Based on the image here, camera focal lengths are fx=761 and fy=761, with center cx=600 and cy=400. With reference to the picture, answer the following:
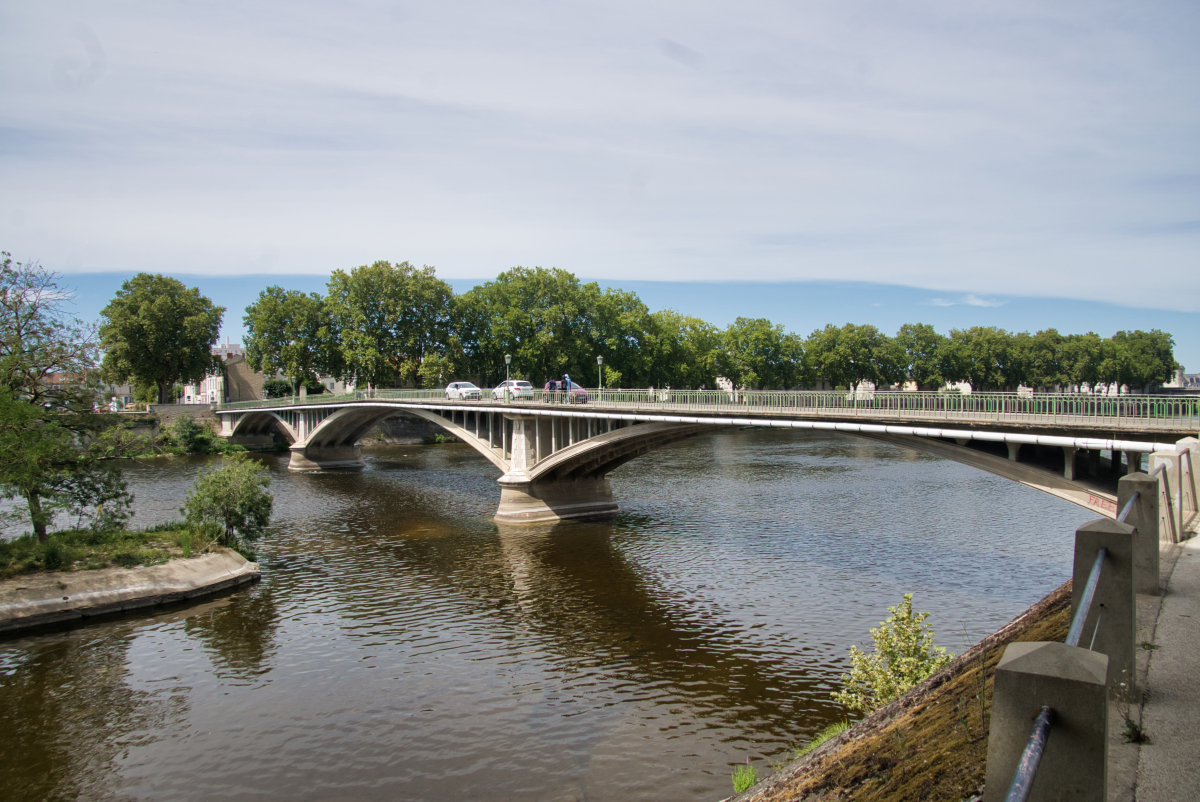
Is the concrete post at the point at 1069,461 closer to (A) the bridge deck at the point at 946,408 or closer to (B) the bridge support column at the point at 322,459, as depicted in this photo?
(A) the bridge deck at the point at 946,408

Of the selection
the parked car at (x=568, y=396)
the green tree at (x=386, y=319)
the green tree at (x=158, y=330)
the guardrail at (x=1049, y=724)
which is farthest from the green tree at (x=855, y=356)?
the guardrail at (x=1049, y=724)

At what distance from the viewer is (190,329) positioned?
83.0 meters

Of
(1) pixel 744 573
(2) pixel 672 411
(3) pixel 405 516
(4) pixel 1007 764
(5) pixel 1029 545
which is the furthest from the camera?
(3) pixel 405 516

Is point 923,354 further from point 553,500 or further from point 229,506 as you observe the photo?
point 229,506

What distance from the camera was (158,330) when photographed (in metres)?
81.9

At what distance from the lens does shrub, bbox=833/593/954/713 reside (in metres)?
12.6

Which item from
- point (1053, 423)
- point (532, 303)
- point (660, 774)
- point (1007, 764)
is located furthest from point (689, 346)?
point (1007, 764)

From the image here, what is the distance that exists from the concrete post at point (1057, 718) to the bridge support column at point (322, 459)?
224ft

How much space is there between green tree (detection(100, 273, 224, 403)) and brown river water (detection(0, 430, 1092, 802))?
5057 centimetres

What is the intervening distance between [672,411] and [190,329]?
70011mm

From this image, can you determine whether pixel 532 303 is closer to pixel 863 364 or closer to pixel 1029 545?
pixel 863 364

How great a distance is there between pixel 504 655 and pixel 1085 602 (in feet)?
56.6

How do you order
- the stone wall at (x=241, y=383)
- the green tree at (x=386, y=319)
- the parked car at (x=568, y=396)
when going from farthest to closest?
1. the stone wall at (x=241, y=383)
2. the green tree at (x=386, y=319)
3. the parked car at (x=568, y=396)

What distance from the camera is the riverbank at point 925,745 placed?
6180 millimetres
